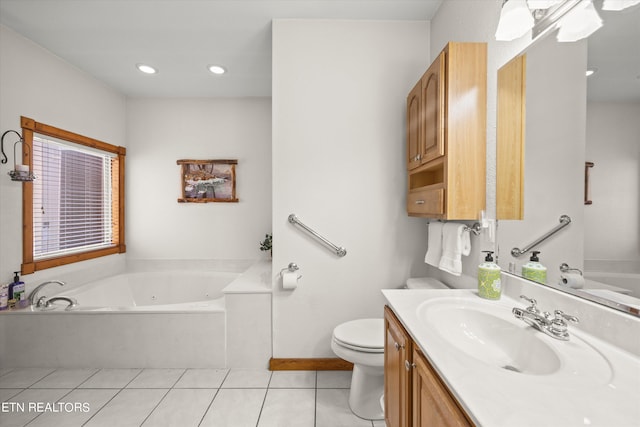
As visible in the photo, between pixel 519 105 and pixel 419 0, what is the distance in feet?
3.89

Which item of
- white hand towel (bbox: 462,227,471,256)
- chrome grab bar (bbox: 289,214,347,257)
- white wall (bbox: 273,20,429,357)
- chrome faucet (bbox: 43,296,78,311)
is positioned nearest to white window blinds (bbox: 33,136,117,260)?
chrome faucet (bbox: 43,296,78,311)

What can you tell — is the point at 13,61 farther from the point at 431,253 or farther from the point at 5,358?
the point at 431,253

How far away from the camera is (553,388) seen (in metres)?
0.61

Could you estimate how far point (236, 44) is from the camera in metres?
2.29

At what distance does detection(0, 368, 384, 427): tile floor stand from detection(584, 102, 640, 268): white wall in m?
1.42

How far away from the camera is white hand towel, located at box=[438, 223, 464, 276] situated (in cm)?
154

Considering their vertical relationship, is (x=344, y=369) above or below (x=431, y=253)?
below

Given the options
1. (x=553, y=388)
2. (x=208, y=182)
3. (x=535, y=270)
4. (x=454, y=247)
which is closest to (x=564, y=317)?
(x=535, y=270)

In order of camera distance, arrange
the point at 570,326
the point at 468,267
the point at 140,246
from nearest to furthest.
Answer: the point at 570,326 → the point at 468,267 → the point at 140,246

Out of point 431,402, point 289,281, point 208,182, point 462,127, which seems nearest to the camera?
point 431,402

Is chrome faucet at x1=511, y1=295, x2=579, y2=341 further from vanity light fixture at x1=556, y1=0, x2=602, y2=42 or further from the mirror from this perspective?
vanity light fixture at x1=556, y1=0, x2=602, y2=42

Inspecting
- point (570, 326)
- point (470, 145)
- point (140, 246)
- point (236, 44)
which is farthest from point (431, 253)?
point (140, 246)

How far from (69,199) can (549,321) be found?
3613 millimetres

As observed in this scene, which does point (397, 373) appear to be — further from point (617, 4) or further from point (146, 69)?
point (146, 69)
